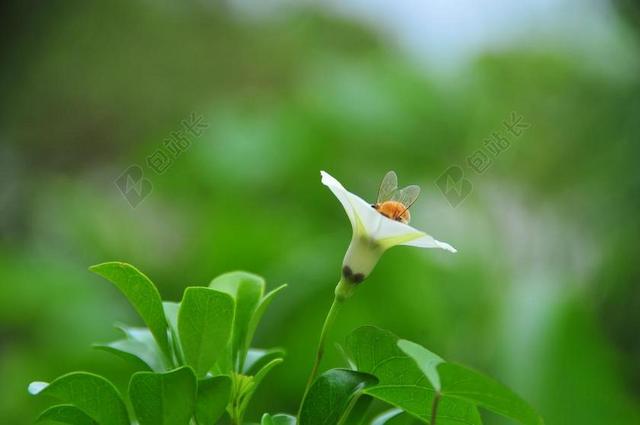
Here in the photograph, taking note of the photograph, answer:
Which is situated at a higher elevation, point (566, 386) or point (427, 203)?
point (427, 203)

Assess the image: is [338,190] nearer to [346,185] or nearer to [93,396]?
[93,396]

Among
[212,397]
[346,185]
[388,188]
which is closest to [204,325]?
[212,397]

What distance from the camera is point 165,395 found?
37cm

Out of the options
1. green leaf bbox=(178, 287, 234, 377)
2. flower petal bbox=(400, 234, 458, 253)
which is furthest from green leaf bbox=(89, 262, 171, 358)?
flower petal bbox=(400, 234, 458, 253)

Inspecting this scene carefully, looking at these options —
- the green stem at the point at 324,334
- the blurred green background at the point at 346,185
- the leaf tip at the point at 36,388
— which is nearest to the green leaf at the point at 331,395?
the green stem at the point at 324,334

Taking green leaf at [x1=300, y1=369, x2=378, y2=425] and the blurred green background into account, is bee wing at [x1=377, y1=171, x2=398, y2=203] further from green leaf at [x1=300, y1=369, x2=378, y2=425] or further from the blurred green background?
the blurred green background

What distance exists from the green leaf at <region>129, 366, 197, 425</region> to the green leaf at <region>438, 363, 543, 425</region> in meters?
0.11

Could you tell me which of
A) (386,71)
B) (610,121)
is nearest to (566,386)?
(610,121)

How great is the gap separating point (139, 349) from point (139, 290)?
0.17 ft

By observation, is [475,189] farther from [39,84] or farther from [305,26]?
[39,84]

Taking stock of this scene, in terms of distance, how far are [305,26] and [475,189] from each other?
0.80 m

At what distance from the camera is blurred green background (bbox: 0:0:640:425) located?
1.25m

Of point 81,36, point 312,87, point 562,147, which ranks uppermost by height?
point 81,36

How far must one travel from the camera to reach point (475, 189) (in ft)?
5.04
